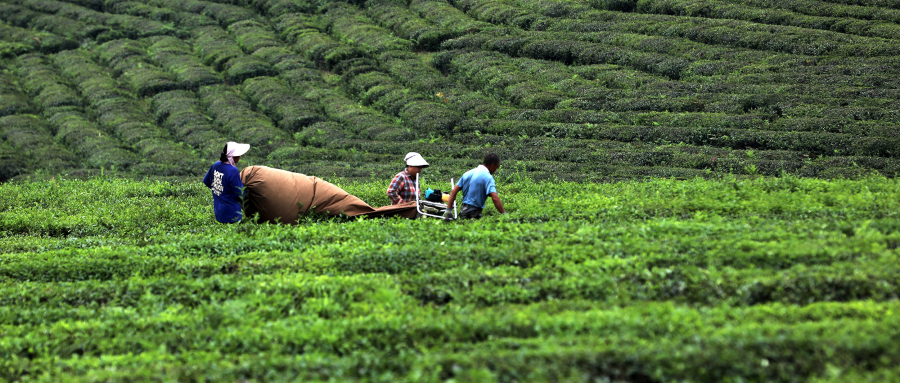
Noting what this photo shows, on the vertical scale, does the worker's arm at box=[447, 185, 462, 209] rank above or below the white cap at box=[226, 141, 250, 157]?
below

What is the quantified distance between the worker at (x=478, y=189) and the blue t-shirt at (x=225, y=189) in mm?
3939

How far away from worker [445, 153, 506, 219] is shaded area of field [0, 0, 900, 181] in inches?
278


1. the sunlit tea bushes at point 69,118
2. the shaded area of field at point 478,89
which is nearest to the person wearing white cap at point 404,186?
the shaded area of field at point 478,89

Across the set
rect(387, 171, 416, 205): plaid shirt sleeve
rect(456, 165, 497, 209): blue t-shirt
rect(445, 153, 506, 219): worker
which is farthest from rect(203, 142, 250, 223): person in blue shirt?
rect(456, 165, 497, 209): blue t-shirt

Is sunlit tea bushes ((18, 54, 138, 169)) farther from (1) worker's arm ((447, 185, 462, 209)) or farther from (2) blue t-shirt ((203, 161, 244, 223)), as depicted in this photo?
(1) worker's arm ((447, 185, 462, 209))

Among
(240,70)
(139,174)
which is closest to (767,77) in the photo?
(139,174)

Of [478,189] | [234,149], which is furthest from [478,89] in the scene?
[234,149]

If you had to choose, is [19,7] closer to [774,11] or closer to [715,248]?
[774,11]

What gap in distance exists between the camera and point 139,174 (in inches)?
921

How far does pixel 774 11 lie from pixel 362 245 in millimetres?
26307

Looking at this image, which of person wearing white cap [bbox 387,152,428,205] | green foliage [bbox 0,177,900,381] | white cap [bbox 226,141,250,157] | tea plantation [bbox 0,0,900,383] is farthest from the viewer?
person wearing white cap [bbox 387,152,428,205]

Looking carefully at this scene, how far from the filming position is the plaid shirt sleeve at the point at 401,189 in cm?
1283

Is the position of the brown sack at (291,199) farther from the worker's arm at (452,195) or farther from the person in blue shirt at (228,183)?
the worker's arm at (452,195)

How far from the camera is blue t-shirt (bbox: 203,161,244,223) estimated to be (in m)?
11.3
